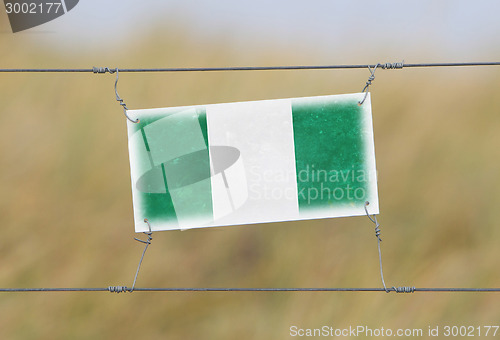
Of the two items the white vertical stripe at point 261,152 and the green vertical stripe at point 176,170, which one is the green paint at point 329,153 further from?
the green vertical stripe at point 176,170

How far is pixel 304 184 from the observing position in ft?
4.01

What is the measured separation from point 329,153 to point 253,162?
167 millimetres

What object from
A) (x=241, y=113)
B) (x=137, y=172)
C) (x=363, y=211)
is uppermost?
(x=241, y=113)

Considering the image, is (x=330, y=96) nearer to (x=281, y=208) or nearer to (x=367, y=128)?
(x=367, y=128)

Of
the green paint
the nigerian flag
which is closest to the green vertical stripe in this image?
the nigerian flag

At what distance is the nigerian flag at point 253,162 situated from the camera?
1222mm

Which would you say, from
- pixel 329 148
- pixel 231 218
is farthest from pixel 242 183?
pixel 329 148

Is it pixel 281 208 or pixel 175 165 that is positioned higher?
pixel 175 165

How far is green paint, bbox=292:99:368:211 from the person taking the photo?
1.22 meters

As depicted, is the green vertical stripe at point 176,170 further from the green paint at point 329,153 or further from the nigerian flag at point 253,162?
the green paint at point 329,153

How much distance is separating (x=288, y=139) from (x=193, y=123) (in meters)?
0.21

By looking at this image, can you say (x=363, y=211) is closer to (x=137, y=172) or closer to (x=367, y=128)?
(x=367, y=128)

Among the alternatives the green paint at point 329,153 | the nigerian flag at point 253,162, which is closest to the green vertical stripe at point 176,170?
the nigerian flag at point 253,162

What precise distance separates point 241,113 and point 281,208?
0.22 m
